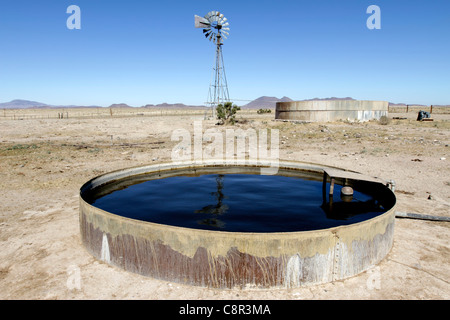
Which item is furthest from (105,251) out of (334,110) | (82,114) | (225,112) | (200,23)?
(82,114)

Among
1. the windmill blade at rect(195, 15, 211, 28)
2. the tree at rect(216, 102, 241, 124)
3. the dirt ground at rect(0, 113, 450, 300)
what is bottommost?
the dirt ground at rect(0, 113, 450, 300)

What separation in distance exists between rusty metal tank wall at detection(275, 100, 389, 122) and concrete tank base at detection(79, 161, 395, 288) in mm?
24489

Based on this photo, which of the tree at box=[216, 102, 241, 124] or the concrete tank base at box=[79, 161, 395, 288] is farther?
the tree at box=[216, 102, 241, 124]

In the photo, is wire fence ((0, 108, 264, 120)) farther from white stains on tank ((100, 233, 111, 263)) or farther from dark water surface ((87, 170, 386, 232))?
white stains on tank ((100, 233, 111, 263))

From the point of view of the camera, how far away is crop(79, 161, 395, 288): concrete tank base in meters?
3.77

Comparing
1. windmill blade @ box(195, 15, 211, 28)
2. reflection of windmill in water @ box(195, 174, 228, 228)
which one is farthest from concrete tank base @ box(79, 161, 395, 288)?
windmill blade @ box(195, 15, 211, 28)

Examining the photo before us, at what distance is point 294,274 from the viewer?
389 cm

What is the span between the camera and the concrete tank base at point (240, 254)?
377cm

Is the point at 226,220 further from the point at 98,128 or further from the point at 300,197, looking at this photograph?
the point at 98,128

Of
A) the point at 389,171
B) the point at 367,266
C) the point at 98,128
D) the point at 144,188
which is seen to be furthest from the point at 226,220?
the point at 98,128

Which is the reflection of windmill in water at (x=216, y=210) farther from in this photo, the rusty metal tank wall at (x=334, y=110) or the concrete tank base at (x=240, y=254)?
the rusty metal tank wall at (x=334, y=110)

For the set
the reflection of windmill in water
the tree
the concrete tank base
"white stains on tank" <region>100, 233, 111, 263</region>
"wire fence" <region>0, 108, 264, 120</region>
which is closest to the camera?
the concrete tank base

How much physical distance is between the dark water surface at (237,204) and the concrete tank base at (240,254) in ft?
3.31

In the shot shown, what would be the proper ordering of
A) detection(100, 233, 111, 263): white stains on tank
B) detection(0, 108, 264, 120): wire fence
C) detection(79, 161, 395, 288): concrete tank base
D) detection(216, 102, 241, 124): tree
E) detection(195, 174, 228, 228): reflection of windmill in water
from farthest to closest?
detection(0, 108, 264, 120): wire fence, detection(216, 102, 241, 124): tree, detection(195, 174, 228, 228): reflection of windmill in water, detection(100, 233, 111, 263): white stains on tank, detection(79, 161, 395, 288): concrete tank base
